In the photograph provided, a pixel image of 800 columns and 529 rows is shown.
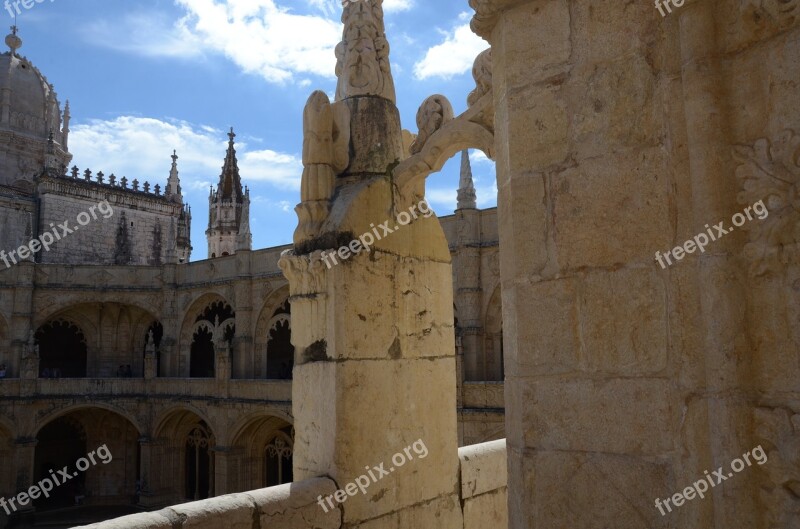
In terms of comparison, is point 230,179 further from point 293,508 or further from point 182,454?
point 293,508

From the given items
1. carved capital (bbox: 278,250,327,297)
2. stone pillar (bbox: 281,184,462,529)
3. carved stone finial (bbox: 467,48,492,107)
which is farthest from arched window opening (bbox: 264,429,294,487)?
carved stone finial (bbox: 467,48,492,107)

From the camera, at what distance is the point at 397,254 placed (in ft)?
12.3

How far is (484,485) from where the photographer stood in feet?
13.6

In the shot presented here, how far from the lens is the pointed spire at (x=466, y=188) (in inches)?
696

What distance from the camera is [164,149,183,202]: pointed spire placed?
109 feet

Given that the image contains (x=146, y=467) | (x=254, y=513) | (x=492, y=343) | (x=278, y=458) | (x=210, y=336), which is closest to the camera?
(x=254, y=513)

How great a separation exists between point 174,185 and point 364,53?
105 feet

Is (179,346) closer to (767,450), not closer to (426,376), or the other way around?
(426,376)

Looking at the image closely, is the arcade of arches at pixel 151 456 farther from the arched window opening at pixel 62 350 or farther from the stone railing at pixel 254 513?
the stone railing at pixel 254 513

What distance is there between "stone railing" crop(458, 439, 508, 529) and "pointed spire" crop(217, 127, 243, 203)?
1368 inches

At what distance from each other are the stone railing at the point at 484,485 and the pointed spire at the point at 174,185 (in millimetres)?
31708

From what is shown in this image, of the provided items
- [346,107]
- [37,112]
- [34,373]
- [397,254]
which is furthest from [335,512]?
[37,112]

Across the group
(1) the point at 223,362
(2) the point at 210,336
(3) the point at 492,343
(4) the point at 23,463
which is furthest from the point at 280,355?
(3) the point at 492,343

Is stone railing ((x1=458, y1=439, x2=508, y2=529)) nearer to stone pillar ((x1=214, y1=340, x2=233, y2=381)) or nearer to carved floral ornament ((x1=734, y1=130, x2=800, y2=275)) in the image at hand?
carved floral ornament ((x1=734, y1=130, x2=800, y2=275))
